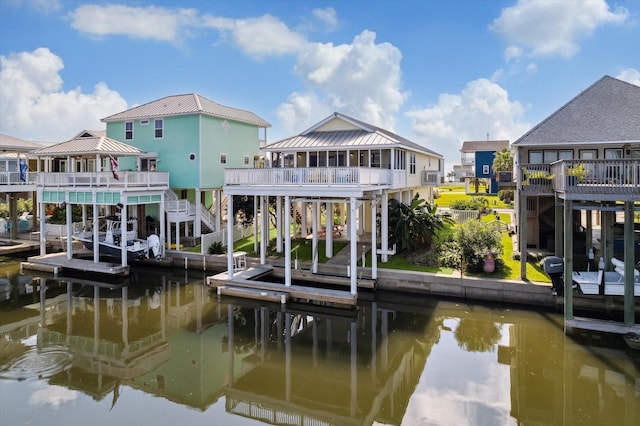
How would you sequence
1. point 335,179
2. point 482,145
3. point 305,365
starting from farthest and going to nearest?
point 482,145
point 335,179
point 305,365

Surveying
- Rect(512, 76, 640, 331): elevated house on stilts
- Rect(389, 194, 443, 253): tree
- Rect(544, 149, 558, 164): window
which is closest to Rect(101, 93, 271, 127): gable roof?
Rect(389, 194, 443, 253): tree

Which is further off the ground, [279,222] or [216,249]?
[279,222]

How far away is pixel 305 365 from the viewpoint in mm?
11383

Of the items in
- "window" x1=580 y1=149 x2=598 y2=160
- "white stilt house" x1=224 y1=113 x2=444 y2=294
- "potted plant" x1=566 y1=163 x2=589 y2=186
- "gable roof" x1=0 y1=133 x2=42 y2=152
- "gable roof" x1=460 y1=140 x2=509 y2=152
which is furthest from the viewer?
"gable roof" x1=460 y1=140 x2=509 y2=152

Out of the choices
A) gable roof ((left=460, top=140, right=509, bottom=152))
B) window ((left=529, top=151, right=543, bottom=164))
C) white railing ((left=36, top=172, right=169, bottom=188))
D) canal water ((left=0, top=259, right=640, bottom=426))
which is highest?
gable roof ((left=460, top=140, right=509, bottom=152))

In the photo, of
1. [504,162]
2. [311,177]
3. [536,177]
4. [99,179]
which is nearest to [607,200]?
[536,177]

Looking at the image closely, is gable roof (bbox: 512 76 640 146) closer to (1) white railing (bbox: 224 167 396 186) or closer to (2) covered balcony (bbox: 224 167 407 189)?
(2) covered balcony (bbox: 224 167 407 189)

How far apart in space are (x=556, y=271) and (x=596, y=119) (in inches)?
305

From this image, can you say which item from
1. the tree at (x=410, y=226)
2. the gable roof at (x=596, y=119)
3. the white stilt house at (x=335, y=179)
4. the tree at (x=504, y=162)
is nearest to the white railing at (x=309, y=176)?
the white stilt house at (x=335, y=179)

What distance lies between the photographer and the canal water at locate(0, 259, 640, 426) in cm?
912

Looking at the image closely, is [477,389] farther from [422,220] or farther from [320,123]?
[320,123]

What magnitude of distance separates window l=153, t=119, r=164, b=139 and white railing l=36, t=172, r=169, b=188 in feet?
13.2

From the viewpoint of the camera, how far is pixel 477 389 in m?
9.99

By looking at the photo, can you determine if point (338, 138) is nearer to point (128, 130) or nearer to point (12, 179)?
point (128, 130)
